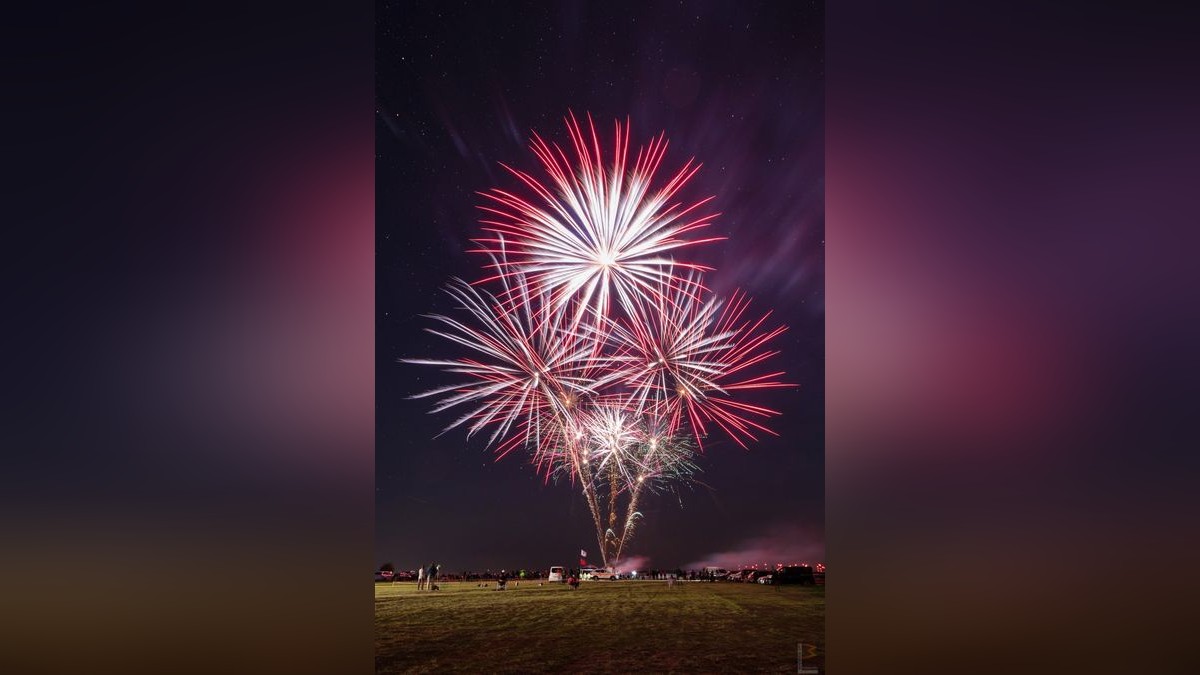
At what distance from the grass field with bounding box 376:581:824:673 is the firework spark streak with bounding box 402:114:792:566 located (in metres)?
0.79

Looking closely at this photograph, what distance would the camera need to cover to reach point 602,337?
21.9 ft

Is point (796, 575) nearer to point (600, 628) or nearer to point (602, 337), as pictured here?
point (600, 628)

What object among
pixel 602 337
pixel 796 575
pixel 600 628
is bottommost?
pixel 600 628

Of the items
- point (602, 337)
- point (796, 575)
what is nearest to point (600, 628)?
point (796, 575)

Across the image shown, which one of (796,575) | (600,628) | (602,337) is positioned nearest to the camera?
(600,628)

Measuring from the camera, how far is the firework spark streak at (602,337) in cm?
637

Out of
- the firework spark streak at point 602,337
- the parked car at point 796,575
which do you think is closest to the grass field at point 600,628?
the parked car at point 796,575

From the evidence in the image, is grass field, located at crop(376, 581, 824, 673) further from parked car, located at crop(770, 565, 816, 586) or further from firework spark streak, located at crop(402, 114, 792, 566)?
firework spark streak, located at crop(402, 114, 792, 566)

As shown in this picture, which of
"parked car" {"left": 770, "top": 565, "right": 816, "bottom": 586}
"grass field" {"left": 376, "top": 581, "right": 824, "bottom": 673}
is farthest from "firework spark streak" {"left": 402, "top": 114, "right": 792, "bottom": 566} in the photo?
"parked car" {"left": 770, "top": 565, "right": 816, "bottom": 586}

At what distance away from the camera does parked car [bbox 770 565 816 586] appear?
7016 millimetres

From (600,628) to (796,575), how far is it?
2.77 meters

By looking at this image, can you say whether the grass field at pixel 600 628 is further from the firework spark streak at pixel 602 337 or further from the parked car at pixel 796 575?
the firework spark streak at pixel 602 337
